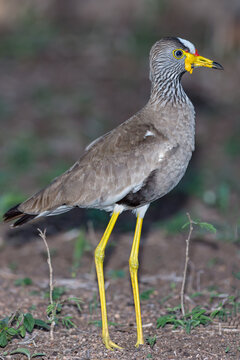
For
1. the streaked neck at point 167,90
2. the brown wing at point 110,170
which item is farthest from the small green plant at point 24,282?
the streaked neck at point 167,90

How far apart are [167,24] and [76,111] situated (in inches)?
218

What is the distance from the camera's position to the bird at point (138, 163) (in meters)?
4.55

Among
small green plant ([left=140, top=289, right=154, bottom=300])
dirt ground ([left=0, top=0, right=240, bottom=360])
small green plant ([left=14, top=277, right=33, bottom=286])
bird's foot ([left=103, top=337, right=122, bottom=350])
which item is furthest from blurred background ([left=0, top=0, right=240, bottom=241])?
bird's foot ([left=103, top=337, right=122, bottom=350])

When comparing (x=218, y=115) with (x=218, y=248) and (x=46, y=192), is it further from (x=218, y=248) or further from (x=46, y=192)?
(x=46, y=192)

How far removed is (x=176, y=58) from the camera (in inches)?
191

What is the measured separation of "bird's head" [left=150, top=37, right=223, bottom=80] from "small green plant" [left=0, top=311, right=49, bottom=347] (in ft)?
7.20

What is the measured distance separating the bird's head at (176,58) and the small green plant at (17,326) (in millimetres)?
2196

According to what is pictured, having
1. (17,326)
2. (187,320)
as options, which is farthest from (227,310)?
(17,326)

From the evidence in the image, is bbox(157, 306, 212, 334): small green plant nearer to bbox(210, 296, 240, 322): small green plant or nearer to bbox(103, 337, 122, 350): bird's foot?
bbox(210, 296, 240, 322): small green plant

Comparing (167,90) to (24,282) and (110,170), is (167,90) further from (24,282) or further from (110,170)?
(24,282)

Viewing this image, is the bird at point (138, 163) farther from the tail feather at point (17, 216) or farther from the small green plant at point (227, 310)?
the small green plant at point (227, 310)

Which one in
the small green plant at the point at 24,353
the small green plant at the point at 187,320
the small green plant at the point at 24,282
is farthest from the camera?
the small green plant at the point at 24,282

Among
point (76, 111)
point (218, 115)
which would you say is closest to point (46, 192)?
point (76, 111)

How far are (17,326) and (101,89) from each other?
7.33 metres
